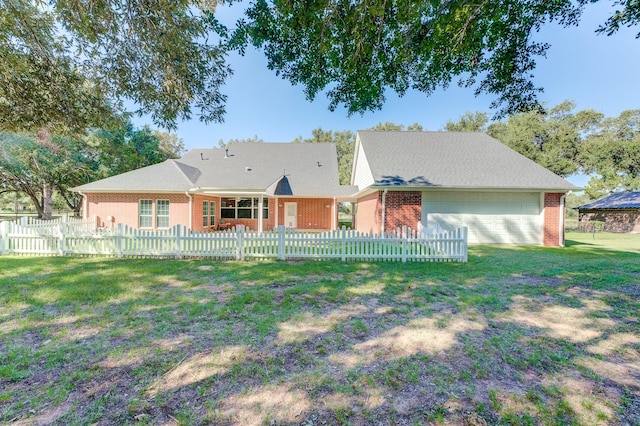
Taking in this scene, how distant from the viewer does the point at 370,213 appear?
1562cm

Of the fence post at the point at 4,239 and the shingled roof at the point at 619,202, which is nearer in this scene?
the fence post at the point at 4,239

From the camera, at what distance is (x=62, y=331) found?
3.73m

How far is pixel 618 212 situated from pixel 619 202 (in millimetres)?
970

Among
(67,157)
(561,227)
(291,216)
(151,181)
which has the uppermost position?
(67,157)

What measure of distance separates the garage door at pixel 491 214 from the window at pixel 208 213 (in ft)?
41.8

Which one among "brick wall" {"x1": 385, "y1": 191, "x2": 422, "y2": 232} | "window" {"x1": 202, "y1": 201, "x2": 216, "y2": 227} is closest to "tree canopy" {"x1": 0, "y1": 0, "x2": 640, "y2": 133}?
"brick wall" {"x1": 385, "y1": 191, "x2": 422, "y2": 232}

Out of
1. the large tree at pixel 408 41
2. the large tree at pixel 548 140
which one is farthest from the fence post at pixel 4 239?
the large tree at pixel 548 140

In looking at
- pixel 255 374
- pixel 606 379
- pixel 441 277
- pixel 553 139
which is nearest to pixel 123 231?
pixel 255 374

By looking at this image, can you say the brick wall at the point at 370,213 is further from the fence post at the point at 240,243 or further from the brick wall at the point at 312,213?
the fence post at the point at 240,243

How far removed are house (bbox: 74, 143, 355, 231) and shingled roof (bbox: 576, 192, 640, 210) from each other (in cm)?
2358

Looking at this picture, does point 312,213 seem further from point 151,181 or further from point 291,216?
point 151,181

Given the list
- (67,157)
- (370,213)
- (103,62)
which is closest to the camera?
(103,62)

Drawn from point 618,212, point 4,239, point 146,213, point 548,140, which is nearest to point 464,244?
point 4,239

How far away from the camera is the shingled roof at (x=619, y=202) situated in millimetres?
23069
